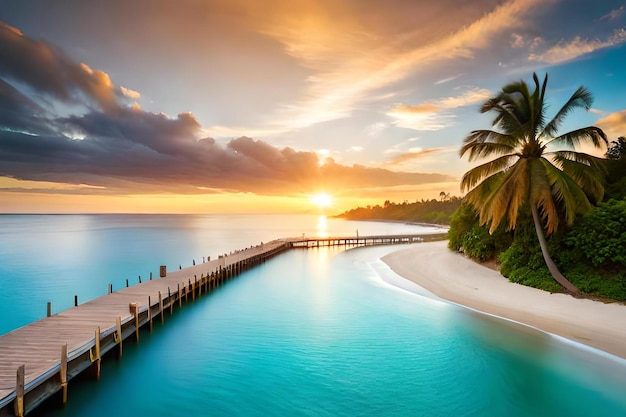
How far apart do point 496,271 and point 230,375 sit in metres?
19.0

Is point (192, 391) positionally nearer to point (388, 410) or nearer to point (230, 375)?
point (230, 375)

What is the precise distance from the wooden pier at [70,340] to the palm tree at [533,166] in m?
17.6

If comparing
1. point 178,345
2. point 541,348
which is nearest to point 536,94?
point 541,348

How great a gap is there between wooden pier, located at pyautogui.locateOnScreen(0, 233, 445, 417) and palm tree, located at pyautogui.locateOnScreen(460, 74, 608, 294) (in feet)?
57.9

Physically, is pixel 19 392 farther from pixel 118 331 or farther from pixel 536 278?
pixel 536 278

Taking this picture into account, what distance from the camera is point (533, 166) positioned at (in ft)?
58.2

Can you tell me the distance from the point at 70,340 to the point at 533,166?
20699 mm

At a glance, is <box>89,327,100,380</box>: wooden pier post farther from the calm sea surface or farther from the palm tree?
the palm tree

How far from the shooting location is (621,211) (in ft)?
54.2

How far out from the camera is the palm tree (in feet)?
55.9

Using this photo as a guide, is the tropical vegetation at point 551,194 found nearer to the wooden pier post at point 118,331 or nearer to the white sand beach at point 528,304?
the white sand beach at point 528,304

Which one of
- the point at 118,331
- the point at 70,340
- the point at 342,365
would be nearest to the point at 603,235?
the point at 342,365

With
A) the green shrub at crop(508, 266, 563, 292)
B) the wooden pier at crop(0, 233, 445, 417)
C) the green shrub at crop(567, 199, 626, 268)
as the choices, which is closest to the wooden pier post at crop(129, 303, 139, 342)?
the wooden pier at crop(0, 233, 445, 417)

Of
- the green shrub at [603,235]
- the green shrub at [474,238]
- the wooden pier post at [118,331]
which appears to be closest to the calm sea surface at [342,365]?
the wooden pier post at [118,331]
